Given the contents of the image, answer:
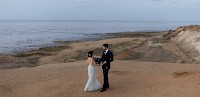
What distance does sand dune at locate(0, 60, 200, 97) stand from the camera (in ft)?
41.6

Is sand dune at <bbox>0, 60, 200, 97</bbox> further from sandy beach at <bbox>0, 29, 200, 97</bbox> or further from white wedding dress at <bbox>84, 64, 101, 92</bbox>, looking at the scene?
white wedding dress at <bbox>84, 64, 101, 92</bbox>

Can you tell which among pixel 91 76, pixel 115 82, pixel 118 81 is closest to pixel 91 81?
pixel 91 76

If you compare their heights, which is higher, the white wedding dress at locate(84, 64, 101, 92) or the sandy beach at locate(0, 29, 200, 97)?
the white wedding dress at locate(84, 64, 101, 92)

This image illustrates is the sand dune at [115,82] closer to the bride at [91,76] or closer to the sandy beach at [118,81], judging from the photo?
the sandy beach at [118,81]

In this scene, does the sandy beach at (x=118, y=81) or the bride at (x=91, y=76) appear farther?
the sandy beach at (x=118, y=81)

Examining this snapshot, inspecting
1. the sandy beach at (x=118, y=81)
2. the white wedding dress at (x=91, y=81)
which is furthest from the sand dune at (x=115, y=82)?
the white wedding dress at (x=91, y=81)

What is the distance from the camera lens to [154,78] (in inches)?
606

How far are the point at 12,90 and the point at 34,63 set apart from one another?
10.7 metres

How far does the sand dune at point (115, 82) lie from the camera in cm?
1269

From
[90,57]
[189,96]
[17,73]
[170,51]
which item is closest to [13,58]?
[17,73]

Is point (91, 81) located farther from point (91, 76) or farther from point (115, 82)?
point (115, 82)

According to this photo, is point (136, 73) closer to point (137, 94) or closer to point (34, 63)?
point (137, 94)

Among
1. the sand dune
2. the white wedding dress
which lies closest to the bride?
the white wedding dress

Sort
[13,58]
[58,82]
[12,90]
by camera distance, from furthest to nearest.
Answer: [13,58] < [58,82] < [12,90]
